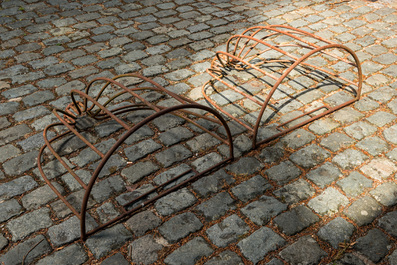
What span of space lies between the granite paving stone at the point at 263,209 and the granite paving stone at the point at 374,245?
600 mm

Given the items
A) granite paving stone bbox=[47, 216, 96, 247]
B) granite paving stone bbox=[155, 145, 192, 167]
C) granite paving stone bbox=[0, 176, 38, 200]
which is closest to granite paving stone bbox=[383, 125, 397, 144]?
granite paving stone bbox=[155, 145, 192, 167]

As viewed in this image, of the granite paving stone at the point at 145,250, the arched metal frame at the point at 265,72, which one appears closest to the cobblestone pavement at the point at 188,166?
the granite paving stone at the point at 145,250

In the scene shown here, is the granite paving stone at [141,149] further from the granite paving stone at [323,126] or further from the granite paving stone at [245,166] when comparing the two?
the granite paving stone at [323,126]

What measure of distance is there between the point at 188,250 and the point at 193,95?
2.08m

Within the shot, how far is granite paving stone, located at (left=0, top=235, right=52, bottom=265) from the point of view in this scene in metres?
2.71

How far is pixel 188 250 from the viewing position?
2787 millimetres

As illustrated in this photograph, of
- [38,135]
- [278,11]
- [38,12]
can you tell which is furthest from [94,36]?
[278,11]

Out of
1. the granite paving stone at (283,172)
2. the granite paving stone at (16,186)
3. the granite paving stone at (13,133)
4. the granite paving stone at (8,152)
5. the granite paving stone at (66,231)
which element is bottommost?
the granite paving stone at (283,172)

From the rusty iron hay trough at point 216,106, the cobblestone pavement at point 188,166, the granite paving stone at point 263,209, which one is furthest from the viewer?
the rusty iron hay trough at point 216,106

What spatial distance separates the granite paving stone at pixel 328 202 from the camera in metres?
3.07

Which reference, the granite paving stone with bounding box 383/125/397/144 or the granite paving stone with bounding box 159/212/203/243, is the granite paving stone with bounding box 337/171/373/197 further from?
the granite paving stone with bounding box 159/212/203/243

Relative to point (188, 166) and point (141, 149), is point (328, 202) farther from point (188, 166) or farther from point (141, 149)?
point (141, 149)

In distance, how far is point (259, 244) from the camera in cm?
281

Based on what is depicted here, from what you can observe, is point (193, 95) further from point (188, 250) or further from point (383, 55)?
point (383, 55)
